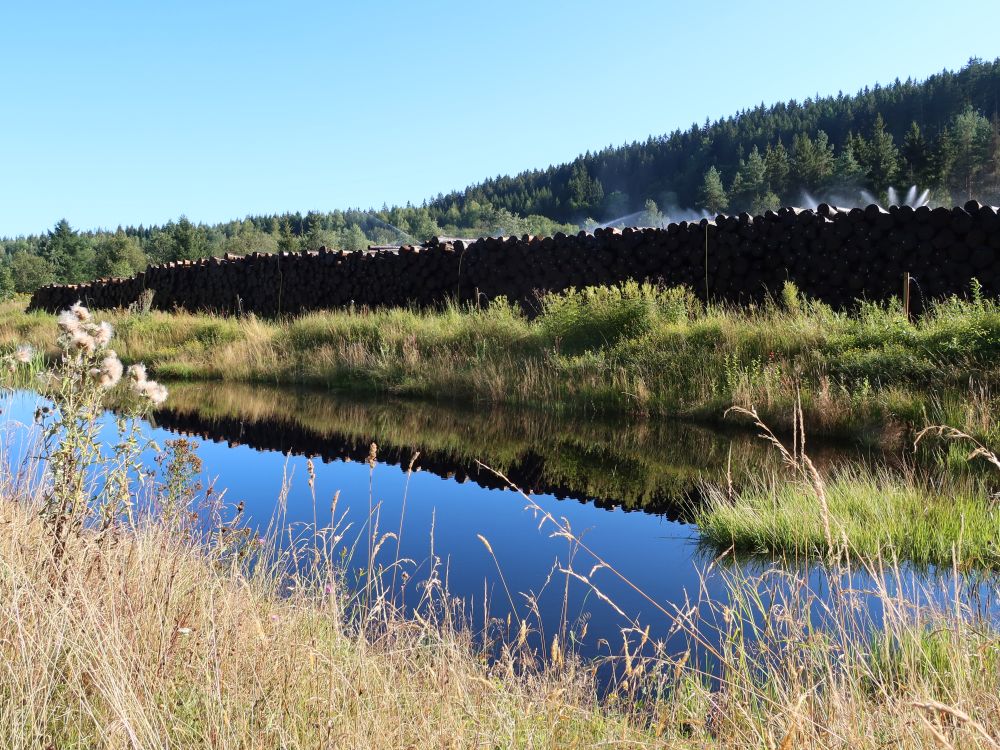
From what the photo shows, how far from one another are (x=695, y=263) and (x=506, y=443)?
5.75 m

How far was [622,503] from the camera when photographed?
19.8 ft

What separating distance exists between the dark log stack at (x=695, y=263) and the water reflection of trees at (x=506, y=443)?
13.0 feet

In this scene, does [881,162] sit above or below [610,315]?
above

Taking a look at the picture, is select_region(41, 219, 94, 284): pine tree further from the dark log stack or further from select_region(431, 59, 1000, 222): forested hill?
the dark log stack

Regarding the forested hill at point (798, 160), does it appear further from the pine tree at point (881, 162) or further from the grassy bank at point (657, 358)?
the grassy bank at point (657, 358)

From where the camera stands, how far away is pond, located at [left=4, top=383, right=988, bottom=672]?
4066 millimetres

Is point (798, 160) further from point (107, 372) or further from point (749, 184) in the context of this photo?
point (107, 372)

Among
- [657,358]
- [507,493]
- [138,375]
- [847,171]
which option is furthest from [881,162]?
[138,375]

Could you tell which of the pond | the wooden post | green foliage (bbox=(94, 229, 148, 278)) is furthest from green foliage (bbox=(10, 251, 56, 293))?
the wooden post

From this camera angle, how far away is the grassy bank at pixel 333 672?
2.10m

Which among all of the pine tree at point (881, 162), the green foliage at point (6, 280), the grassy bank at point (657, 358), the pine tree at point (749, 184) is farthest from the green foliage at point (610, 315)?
the green foliage at point (6, 280)

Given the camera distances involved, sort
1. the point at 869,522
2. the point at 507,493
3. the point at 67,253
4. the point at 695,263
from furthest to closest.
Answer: the point at 67,253
the point at 695,263
the point at 507,493
the point at 869,522

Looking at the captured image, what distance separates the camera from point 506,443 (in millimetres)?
8336

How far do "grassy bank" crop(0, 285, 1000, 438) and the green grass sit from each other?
1247 mm
